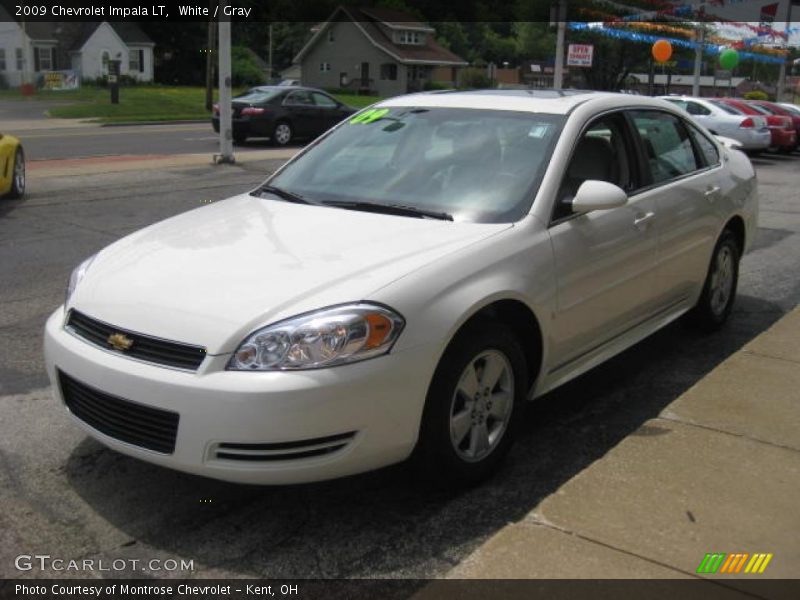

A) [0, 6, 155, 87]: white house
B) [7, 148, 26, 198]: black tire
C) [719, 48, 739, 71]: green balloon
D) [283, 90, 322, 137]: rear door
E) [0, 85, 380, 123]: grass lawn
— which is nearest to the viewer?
[7, 148, 26, 198]: black tire

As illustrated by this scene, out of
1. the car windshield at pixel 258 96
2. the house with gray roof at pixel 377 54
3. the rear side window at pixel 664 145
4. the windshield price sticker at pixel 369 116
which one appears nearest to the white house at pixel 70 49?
the house with gray roof at pixel 377 54

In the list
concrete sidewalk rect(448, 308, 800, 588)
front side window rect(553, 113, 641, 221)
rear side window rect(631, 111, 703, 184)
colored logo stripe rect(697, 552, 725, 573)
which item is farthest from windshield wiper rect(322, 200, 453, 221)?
colored logo stripe rect(697, 552, 725, 573)

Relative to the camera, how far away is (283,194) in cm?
459

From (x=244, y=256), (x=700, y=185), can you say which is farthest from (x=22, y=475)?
(x=700, y=185)

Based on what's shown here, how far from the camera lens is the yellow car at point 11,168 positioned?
1088 cm

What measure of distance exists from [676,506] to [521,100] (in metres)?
2.34

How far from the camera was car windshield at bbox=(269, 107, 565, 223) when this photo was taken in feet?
13.5

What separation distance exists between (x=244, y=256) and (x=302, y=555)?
4.01 feet

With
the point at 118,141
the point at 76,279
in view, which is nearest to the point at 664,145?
the point at 76,279

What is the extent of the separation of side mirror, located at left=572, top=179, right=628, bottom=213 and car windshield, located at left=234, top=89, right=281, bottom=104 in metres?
17.8

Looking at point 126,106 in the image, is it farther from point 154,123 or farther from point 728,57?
point 728,57

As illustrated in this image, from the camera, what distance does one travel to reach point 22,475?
3.77m

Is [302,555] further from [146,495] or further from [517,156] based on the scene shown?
[517,156]

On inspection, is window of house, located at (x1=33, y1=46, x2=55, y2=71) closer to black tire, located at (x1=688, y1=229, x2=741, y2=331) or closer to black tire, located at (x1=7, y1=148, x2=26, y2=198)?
black tire, located at (x1=7, y1=148, x2=26, y2=198)
